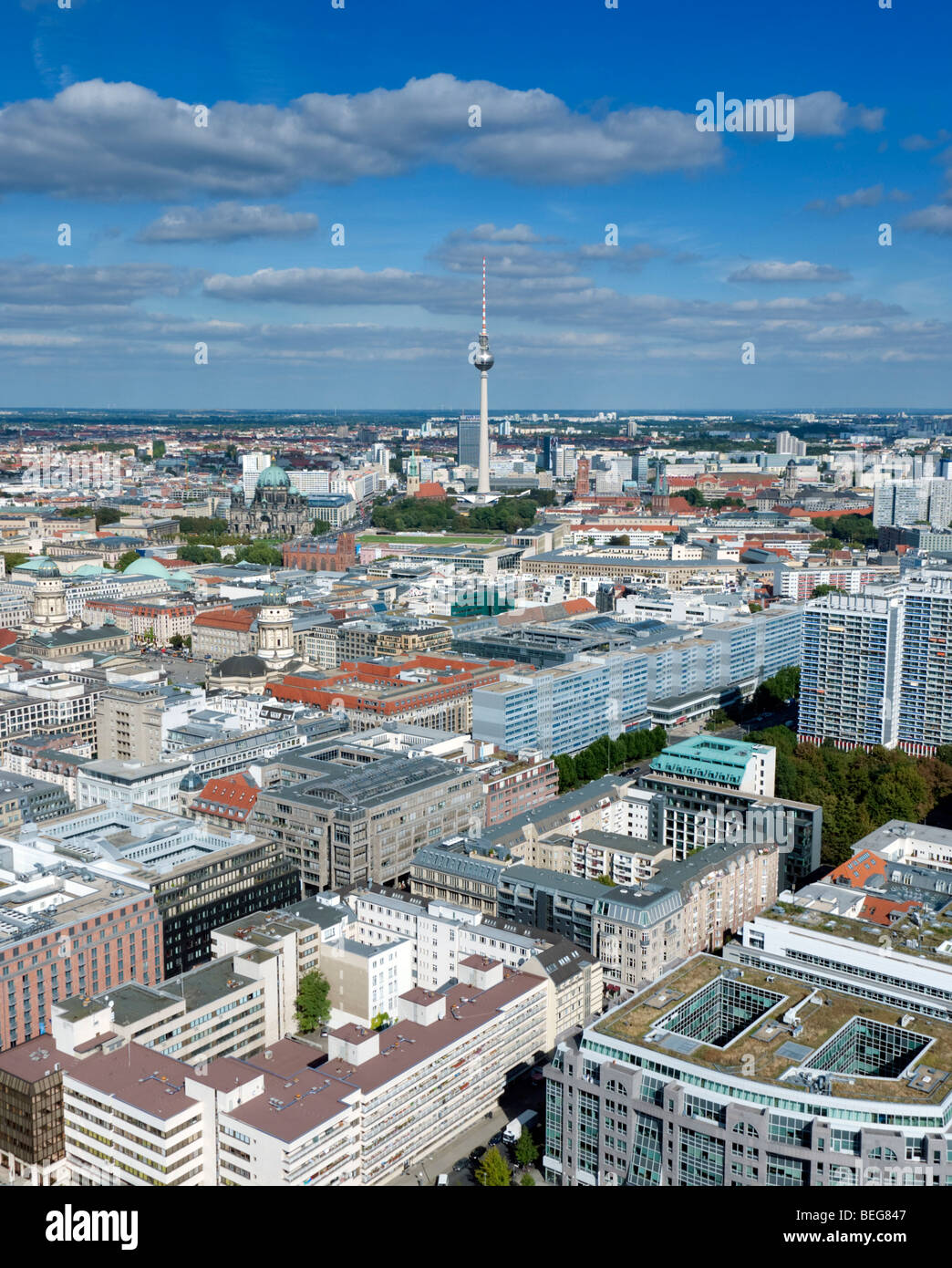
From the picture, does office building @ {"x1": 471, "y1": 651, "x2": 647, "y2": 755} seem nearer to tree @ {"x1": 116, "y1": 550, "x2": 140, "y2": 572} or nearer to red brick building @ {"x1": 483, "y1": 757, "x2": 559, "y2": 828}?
red brick building @ {"x1": 483, "y1": 757, "x2": 559, "y2": 828}

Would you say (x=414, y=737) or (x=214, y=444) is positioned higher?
(x=214, y=444)

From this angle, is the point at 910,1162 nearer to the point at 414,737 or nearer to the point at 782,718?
the point at 414,737

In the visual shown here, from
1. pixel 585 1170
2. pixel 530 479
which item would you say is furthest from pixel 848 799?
pixel 530 479

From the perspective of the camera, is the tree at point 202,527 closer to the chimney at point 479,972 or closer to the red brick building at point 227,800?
the red brick building at point 227,800

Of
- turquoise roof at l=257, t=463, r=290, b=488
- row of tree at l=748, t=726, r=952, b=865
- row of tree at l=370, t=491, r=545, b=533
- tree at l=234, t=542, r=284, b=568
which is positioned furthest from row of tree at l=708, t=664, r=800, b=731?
turquoise roof at l=257, t=463, r=290, b=488

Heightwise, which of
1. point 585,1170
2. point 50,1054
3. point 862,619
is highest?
point 862,619
